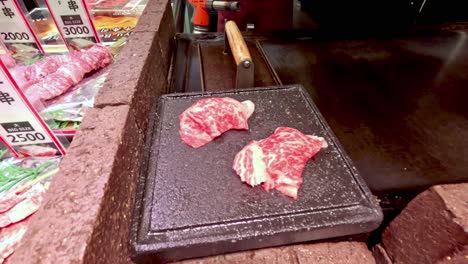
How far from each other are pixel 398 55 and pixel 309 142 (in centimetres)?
206

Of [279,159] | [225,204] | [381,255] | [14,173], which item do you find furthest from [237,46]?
[381,255]

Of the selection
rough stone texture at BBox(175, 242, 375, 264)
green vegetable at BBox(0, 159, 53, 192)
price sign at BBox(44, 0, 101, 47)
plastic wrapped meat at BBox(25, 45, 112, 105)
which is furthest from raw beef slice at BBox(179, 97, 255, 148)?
price sign at BBox(44, 0, 101, 47)

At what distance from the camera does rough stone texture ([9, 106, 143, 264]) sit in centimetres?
77

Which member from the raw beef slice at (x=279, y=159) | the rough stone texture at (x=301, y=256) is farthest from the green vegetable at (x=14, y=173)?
the raw beef slice at (x=279, y=159)

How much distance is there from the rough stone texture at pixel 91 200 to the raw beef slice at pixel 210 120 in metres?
0.31

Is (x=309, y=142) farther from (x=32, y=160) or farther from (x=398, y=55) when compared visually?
(x=398, y=55)

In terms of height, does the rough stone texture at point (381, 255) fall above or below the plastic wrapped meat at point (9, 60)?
below

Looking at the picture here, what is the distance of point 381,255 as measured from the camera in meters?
1.54

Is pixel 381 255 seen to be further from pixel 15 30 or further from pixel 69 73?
pixel 15 30

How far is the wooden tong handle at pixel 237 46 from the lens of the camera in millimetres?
1718

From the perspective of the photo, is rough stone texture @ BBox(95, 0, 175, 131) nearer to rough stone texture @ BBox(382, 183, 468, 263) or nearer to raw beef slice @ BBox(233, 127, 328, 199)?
raw beef slice @ BBox(233, 127, 328, 199)

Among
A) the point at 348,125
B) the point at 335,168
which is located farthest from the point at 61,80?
the point at 348,125

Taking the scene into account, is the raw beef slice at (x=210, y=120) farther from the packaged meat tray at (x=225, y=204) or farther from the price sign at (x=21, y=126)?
the price sign at (x=21, y=126)

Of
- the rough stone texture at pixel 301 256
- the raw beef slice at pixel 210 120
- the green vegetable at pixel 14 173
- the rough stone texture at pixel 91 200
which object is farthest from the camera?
the raw beef slice at pixel 210 120
